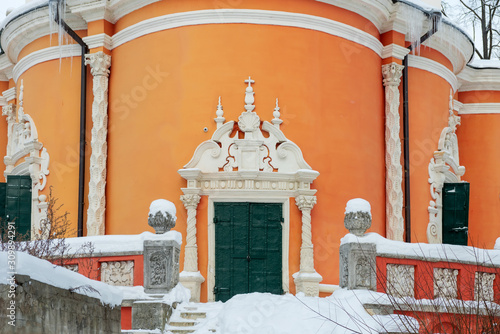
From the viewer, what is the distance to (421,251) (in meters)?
11.6

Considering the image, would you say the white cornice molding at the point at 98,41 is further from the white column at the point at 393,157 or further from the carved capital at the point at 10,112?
the white column at the point at 393,157

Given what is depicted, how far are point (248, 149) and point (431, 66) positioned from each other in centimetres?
632

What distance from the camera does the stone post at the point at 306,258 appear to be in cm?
1472

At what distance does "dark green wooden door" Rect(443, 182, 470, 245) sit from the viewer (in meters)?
18.6

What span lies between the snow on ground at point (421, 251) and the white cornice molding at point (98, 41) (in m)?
7.94

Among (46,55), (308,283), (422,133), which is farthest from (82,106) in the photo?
(422,133)

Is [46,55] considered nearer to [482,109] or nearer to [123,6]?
[123,6]

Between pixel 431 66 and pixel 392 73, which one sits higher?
pixel 431 66

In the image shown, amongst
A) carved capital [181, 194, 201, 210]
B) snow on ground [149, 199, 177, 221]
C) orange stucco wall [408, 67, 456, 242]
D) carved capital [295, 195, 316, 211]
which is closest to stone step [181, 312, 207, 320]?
snow on ground [149, 199, 177, 221]

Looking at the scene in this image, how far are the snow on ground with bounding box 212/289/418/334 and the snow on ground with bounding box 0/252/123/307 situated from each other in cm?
229

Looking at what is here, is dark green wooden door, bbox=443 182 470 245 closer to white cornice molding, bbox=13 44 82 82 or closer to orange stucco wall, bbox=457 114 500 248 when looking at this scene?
orange stucco wall, bbox=457 114 500 248

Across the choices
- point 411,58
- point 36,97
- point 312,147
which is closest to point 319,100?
point 312,147

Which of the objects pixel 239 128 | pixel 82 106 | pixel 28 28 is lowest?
pixel 239 128

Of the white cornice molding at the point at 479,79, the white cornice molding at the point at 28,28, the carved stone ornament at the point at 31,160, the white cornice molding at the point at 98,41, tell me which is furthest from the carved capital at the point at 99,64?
the white cornice molding at the point at 479,79
